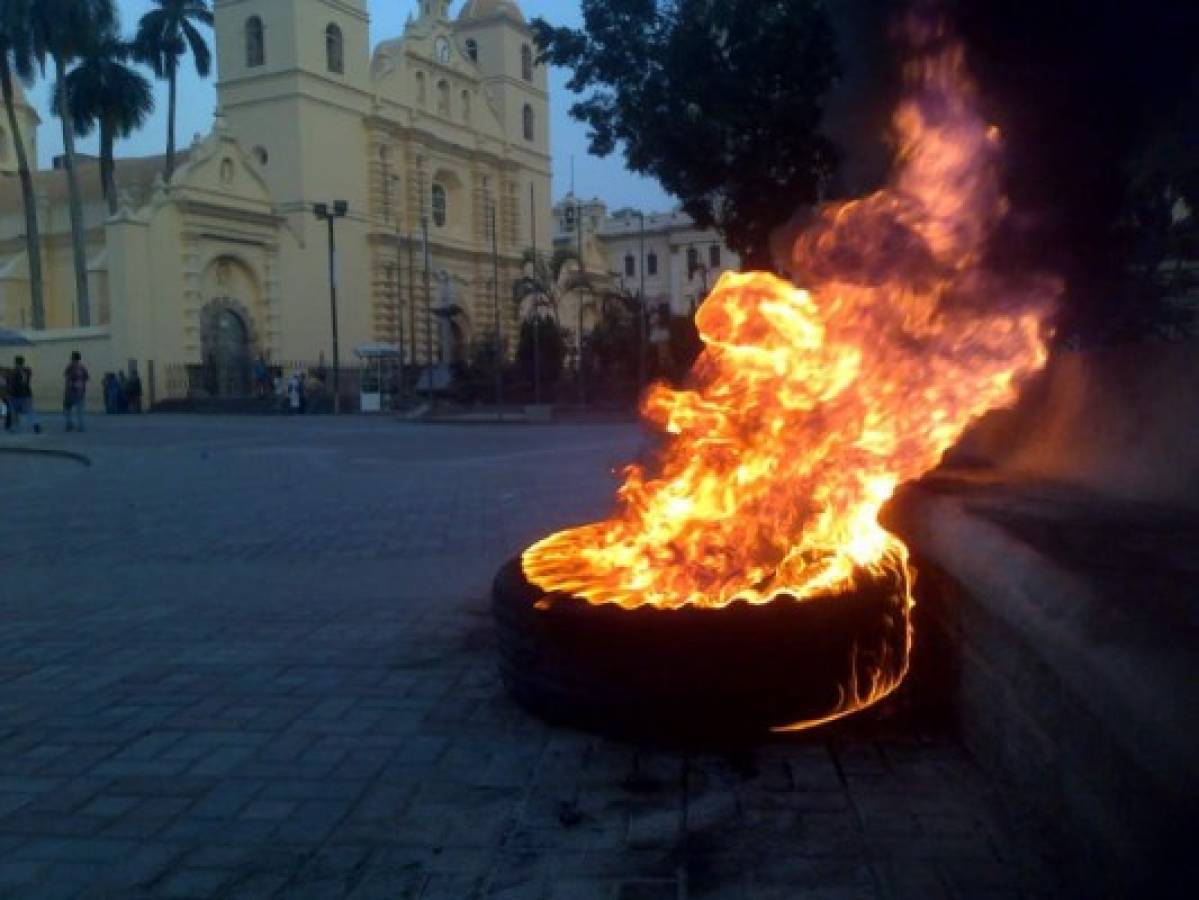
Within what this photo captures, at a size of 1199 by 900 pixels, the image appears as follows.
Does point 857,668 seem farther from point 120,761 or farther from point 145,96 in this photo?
point 145,96

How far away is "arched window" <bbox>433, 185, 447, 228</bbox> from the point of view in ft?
175

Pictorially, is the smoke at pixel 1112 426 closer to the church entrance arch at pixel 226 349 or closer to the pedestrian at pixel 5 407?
the pedestrian at pixel 5 407

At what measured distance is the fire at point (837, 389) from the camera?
14.1ft

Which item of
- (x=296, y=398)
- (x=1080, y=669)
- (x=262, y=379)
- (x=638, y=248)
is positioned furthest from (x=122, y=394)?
(x=1080, y=669)

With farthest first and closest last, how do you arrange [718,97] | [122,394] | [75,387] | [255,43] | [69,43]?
[255,43]
[69,43]
[122,394]
[75,387]
[718,97]

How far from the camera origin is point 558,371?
114 ft

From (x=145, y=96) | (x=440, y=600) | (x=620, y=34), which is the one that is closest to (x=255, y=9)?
(x=145, y=96)

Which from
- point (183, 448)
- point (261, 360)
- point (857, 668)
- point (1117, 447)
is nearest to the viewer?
point (857, 668)

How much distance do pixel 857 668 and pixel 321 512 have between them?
7452mm

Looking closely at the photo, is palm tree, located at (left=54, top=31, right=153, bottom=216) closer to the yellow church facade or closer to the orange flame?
the yellow church facade

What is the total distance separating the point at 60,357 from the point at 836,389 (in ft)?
136

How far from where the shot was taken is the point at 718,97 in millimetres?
10297

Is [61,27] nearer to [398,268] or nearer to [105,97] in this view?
[105,97]

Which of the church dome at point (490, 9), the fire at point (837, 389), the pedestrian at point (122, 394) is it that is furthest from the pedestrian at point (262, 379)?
the fire at point (837, 389)
